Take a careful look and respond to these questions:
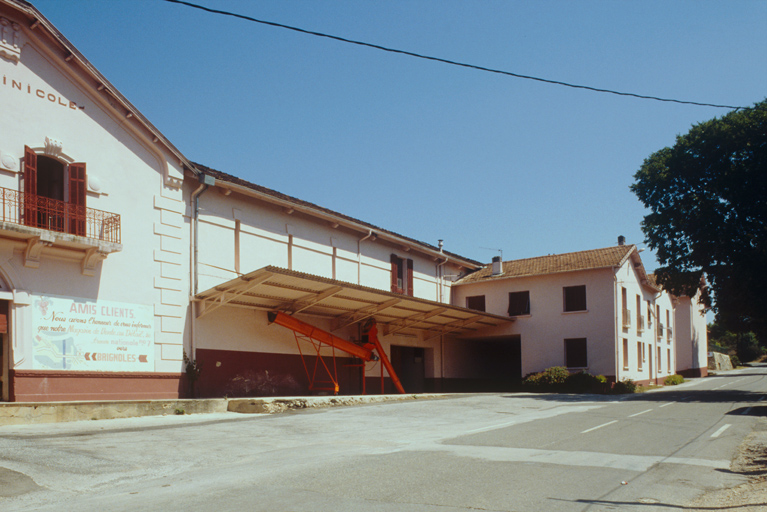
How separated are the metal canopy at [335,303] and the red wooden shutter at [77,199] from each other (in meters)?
4.49

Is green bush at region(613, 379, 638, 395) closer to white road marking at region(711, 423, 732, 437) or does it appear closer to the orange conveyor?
the orange conveyor

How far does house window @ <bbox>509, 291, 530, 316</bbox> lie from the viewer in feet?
117

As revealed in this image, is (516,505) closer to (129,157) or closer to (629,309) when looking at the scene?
(129,157)

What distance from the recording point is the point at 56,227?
17047 mm

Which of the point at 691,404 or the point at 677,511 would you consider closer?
the point at 677,511

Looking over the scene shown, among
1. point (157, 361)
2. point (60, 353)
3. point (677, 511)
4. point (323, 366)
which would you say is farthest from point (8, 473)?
point (323, 366)

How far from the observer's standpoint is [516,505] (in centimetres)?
698

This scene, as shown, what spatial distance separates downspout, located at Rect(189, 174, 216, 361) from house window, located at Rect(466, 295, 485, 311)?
791 inches

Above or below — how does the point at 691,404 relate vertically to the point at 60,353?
below

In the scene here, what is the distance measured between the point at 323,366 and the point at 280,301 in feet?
15.9

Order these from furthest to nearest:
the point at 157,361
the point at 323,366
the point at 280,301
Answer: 1. the point at 323,366
2. the point at 280,301
3. the point at 157,361

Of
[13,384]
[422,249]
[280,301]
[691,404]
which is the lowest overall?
[691,404]

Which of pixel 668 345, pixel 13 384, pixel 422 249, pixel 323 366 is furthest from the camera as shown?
pixel 668 345

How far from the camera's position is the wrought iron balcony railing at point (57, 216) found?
1612cm
